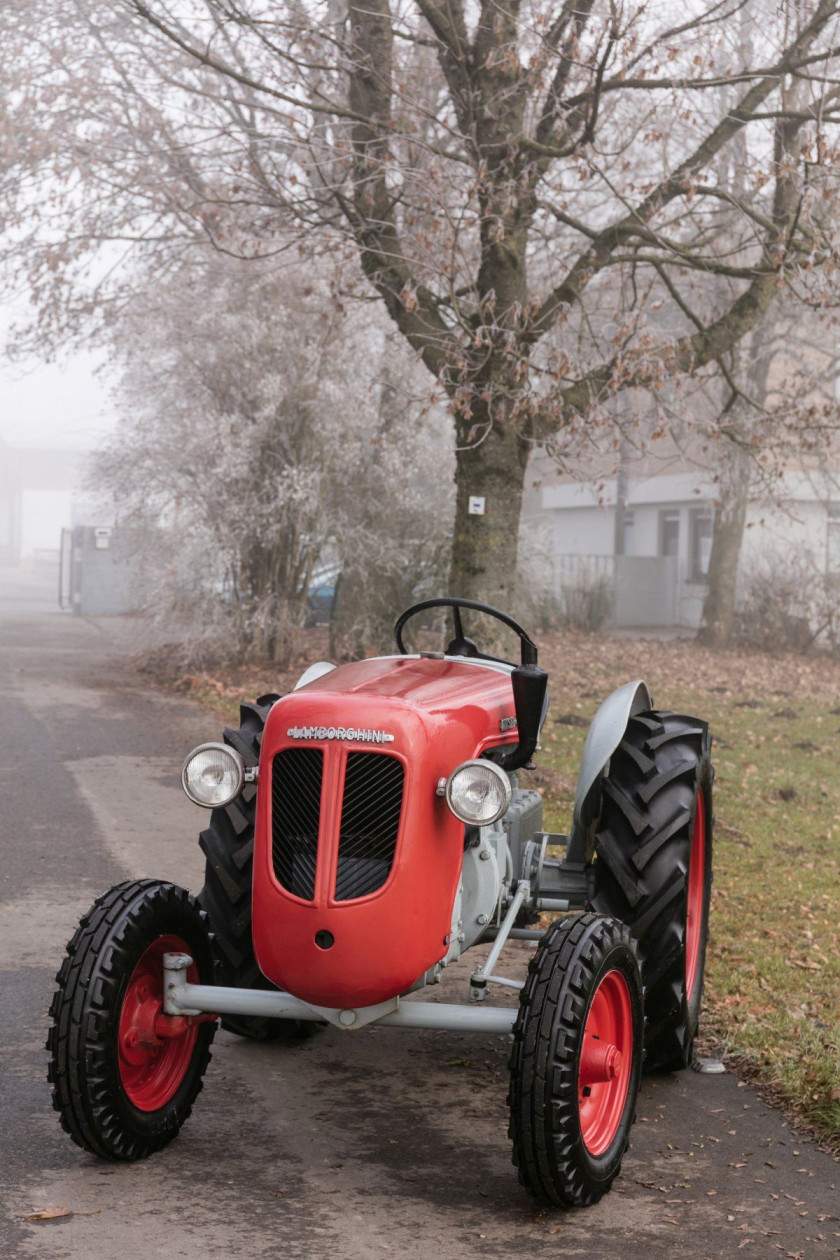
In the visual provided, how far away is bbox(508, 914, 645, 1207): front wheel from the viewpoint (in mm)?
3590

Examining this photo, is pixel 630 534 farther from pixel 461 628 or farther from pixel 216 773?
pixel 216 773

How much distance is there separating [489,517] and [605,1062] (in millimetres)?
7935

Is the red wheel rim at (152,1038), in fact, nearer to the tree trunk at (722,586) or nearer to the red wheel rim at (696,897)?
the red wheel rim at (696,897)

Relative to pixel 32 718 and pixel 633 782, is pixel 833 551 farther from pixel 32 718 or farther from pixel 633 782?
pixel 633 782

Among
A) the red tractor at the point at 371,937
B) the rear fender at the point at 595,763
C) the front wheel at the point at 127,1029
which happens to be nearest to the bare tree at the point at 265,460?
the rear fender at the point at 595,763

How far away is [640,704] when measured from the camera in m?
5.48

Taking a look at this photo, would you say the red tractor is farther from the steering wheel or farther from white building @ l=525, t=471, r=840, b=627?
white building @ l=525, t=471, r=840, b=627

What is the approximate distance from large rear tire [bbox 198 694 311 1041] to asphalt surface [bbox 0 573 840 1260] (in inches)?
15.5

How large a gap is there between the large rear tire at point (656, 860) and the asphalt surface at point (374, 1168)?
29 cm

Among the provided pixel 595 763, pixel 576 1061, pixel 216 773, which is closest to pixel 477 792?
pixel 576 1061

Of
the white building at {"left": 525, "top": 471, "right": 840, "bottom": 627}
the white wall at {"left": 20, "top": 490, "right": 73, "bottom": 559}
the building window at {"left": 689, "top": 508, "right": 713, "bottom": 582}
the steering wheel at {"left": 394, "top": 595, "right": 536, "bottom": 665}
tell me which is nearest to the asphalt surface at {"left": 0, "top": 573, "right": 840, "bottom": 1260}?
the steering wheel at {"left": 394, "top": 595, "right": 536, "bottom": 665}

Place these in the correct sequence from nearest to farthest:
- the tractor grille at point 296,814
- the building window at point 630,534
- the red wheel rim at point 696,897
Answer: the tractor grille at point 296,814 < the red wheel rim at point 696,897 < the building window at point 630,534

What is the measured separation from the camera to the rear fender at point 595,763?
4754 millimetres

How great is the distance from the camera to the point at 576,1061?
3639 mm
